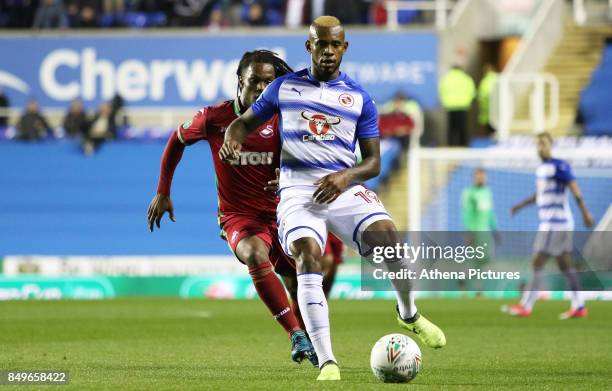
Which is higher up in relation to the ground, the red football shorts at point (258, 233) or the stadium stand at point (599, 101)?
the red football shorts at point (258, 233)

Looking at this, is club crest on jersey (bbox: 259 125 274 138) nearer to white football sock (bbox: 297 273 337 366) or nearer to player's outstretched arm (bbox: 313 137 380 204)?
player's outstretched arm (bbox: 313 137 380 204)

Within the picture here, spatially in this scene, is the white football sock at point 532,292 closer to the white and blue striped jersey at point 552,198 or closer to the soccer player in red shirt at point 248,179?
the white and blue striped jersey at point 552,198

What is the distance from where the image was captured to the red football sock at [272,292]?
355 inches

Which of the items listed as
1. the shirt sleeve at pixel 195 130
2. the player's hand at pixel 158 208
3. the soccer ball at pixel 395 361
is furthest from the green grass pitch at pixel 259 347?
the shirt sleeve at pixel 195 130

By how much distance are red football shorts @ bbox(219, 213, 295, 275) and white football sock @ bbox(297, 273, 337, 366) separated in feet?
4.84

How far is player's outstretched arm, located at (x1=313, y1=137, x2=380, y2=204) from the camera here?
7.89m

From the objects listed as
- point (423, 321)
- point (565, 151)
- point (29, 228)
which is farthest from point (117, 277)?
point (423, 321)

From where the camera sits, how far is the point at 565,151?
2047cm

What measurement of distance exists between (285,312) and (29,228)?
16446 millimetres

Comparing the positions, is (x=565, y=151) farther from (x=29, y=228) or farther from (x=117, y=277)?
(x=29, y=228)

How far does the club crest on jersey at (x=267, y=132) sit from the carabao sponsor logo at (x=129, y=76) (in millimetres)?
17206

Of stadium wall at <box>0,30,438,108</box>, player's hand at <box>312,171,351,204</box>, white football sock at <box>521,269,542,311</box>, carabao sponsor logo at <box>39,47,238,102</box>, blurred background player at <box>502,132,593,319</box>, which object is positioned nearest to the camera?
player's hand at <box>312,171,351,204</box>

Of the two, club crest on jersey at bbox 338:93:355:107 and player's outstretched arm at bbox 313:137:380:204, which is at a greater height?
club crest on jersey at bbox 338:93:355:107

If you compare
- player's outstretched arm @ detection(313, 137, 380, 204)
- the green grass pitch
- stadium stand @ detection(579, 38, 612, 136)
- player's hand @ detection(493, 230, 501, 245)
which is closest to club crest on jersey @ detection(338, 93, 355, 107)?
player's outstretched arm @ detection(313, 137, 380, 204)
